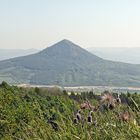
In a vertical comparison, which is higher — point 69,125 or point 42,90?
point 69,125

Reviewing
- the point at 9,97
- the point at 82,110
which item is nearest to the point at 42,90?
the point at 9,97

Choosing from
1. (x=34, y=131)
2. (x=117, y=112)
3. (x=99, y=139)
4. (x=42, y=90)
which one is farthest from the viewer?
(x=42, y=90)

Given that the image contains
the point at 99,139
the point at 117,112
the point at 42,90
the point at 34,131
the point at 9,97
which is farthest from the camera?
the point at 42,90

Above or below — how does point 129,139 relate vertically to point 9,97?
above

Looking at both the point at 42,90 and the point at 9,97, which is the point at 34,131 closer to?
the point at 9,97

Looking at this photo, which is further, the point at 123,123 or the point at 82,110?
the point at 82,110

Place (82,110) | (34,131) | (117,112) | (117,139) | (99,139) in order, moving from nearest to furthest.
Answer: (117,139), (99,139), (34,131), (117,112), (82,110)

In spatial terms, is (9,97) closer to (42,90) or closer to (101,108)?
(42,90)

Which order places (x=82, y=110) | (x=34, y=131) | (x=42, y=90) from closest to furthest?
(x=34, y=131) → (x=82, y=110) → (x=42, y=90)

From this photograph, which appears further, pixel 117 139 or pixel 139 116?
pixel 139 116
